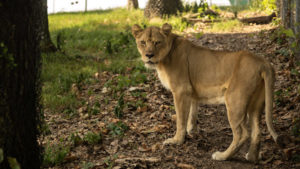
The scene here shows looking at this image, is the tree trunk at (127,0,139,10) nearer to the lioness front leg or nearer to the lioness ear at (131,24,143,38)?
the lioness ear at (131,24,143,38)

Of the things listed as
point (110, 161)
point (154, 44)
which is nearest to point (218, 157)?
point (110, 161)

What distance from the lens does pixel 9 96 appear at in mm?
3365

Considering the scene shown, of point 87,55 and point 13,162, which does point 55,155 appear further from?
point 87,55

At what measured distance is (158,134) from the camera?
579 centimetres

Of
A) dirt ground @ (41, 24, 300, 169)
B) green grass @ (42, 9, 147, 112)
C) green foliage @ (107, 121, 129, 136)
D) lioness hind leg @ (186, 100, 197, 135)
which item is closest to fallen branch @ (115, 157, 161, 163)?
dirt ground @ (41, 24, 300, 169)

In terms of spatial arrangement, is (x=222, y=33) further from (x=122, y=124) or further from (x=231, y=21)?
(x=122, y=124)

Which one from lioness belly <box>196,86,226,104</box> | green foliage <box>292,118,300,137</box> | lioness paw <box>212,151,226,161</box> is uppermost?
lioness belly <box>196,86,226,104</box>

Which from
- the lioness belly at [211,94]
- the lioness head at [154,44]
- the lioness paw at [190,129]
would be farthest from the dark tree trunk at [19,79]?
the lioness paw at [190,129]

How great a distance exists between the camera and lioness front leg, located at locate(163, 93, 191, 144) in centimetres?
533

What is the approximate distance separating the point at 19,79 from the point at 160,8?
11.0m

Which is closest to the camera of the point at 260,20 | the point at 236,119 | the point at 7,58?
the point at 7,58

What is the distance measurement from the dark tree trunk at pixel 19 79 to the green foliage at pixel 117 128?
1999mm

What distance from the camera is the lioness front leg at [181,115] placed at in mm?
5328

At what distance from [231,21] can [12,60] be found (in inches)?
411
